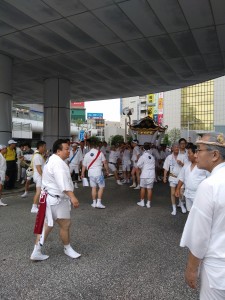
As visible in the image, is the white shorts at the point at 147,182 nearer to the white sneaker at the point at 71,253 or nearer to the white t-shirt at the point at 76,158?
the white t-shirt at the point at 76,158

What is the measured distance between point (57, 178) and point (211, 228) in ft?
8.48

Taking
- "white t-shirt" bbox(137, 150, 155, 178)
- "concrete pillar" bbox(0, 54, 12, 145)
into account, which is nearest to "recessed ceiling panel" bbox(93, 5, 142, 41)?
"white t-shirt" bbox(137, 150, 155, 178)

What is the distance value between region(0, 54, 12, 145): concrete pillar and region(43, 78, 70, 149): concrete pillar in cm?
325

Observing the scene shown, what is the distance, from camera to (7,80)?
11.0m

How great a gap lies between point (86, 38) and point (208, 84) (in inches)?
3653

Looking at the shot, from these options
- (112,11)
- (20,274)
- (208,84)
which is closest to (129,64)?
(112,11)

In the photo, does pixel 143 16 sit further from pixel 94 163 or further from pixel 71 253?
pixel 71 253

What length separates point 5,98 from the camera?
1094 cm

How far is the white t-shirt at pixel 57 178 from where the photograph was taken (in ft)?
12.9

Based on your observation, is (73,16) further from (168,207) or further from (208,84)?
(208,84)

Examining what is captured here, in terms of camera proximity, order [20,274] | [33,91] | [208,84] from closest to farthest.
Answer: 1. [20,274]
2. [33,91]
3. [208,84]

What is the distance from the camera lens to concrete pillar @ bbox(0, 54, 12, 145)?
10797mm

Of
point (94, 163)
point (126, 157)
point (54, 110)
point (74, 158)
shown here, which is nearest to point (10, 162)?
point (74, 158)

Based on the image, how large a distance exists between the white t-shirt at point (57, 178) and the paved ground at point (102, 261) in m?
1.06
